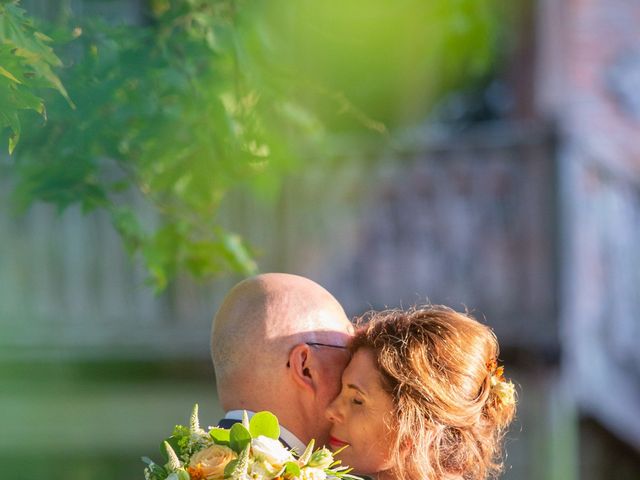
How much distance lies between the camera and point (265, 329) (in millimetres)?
2709

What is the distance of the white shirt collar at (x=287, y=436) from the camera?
8.63 ft

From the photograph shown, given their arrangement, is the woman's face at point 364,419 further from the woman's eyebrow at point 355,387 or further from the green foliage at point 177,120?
the green foliage at point 177,120

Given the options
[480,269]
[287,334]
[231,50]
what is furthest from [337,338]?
[480,269]

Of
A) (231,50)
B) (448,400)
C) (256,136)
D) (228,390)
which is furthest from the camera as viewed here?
(256,136)

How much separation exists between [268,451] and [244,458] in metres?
0.05

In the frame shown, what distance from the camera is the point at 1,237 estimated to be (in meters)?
7.89

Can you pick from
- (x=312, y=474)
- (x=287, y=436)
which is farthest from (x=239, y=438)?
(x=287, y=436)

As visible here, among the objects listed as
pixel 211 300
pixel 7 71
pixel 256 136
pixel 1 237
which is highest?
pixel 7 71

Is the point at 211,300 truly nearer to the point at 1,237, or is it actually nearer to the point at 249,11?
the point at 1,237

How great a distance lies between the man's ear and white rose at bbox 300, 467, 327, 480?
0.36m

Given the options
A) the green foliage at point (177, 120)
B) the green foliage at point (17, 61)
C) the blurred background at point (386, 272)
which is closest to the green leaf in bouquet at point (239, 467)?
the green foliage at point (17, 61)

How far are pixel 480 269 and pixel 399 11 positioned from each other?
1709 millimetres

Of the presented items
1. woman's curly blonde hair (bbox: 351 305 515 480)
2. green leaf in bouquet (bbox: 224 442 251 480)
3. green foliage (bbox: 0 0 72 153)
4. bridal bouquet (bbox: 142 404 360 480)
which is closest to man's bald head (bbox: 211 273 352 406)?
woman's curly blonde hair (bbox: 351 305 515 480)

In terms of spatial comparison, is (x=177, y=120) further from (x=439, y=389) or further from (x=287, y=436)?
(x=439, y=389)
